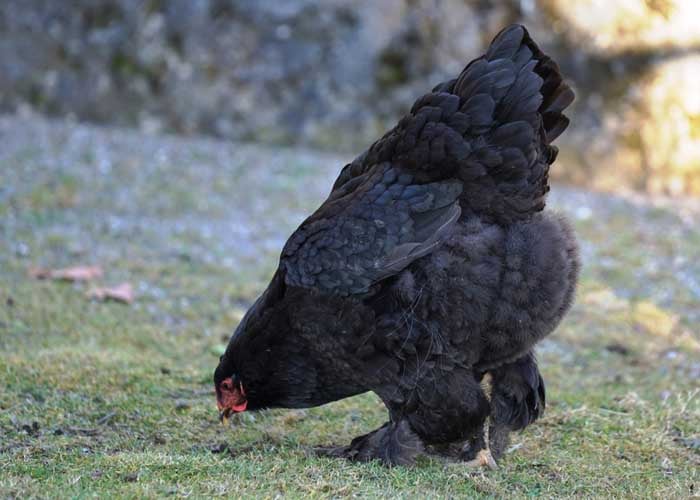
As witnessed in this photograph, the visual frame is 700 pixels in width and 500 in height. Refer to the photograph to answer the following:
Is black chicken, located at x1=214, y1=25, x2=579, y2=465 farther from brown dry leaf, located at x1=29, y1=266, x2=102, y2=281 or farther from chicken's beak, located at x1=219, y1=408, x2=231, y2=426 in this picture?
brown dry leaf, located at x1=29, y1=266, x2=102, y2=281

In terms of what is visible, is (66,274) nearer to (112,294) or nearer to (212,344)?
(112,294)

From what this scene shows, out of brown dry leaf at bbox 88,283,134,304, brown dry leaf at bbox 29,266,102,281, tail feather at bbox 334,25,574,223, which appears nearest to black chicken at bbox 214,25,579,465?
tail feather at bbox 334,25,574,223

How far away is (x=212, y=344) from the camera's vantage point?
746cm

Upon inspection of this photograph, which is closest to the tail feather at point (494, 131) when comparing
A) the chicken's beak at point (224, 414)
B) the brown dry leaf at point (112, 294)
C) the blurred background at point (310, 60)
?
the chicken's beak at point (224, 414)

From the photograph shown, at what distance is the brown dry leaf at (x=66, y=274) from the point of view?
27.6 ft

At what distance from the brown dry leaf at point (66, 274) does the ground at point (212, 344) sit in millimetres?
197

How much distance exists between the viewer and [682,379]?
7.06m

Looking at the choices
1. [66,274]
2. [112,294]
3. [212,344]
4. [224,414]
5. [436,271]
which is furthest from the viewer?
[66,274]

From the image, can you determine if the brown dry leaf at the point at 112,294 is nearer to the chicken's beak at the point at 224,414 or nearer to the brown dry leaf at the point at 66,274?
the brown dry leaf at the point at 66,274

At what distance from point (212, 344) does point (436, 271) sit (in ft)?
10.2

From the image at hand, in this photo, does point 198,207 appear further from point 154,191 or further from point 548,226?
point 548,226

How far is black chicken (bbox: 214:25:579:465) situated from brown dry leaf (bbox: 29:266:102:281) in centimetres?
381

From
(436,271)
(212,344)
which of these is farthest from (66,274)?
(436,271)

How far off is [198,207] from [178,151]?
2.52 meters
